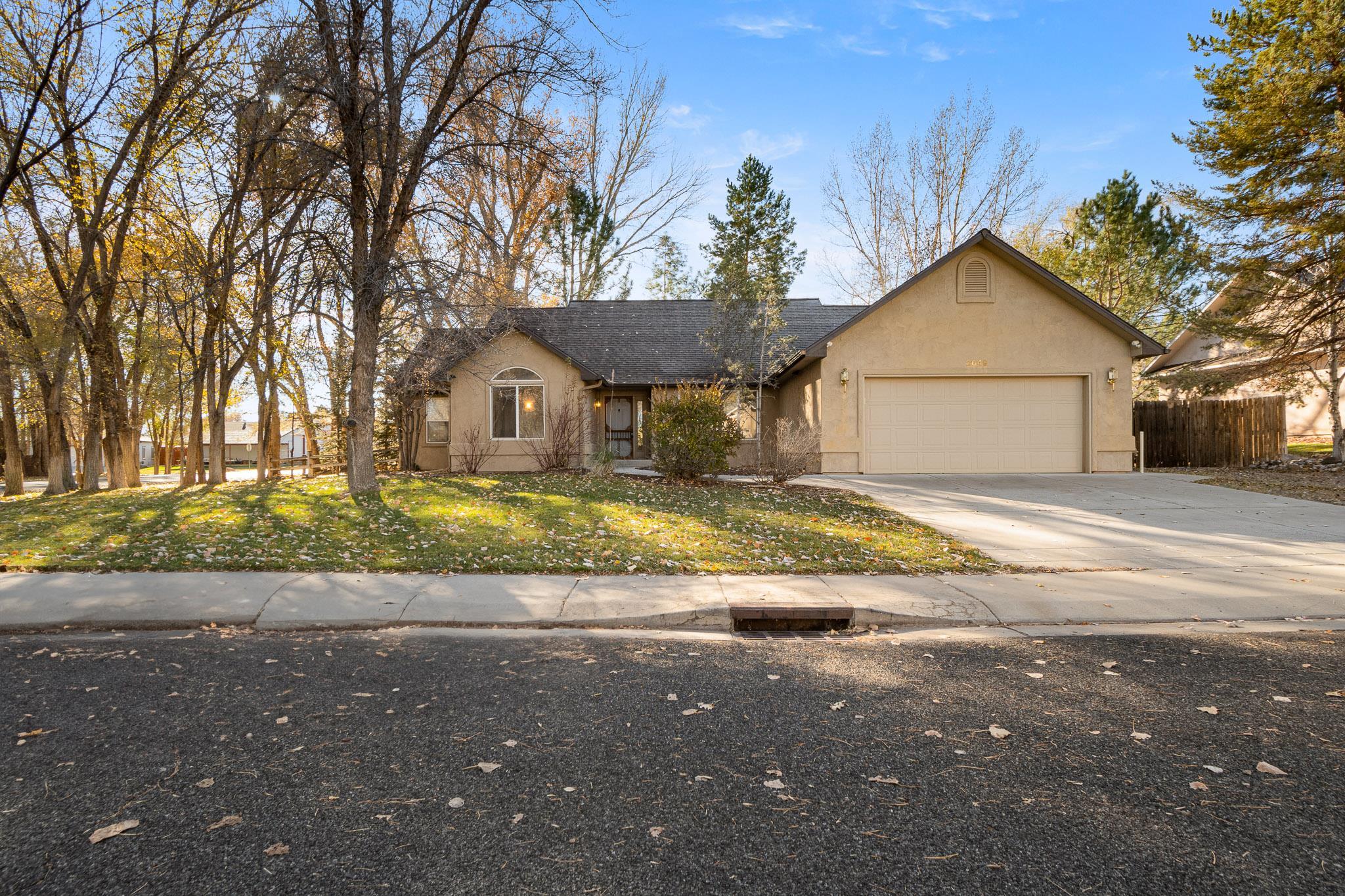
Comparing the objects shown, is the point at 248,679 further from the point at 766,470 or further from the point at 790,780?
the point at 766,470

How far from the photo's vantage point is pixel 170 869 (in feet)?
7.38

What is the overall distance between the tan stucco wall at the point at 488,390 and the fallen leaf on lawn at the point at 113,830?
15128mm

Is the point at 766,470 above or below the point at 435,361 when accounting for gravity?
below

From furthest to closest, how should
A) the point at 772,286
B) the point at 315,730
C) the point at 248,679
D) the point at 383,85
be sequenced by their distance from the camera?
the point at 772,286 → the point at 383,85 → the point at 248,679 → the point at 315,730

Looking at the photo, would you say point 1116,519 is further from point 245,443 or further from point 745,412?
point 245,443

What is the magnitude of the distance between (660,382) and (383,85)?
1059 centimetres

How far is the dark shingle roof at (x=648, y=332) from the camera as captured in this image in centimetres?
2069

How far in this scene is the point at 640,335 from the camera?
2281 centimetres

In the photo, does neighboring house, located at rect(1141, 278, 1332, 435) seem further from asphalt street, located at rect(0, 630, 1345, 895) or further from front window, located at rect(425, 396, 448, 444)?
front window, located at rect(425, 396, 448, 444)

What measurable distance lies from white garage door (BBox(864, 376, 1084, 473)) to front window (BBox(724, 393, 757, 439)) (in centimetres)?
397

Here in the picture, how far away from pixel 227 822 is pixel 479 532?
6.48 metres

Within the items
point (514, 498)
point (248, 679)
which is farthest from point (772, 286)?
point (248, 679)

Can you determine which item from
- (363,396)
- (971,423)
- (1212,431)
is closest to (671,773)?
(363,396)

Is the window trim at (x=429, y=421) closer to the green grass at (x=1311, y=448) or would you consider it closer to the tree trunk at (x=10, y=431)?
the tree trunk at (x=10, y=431)
